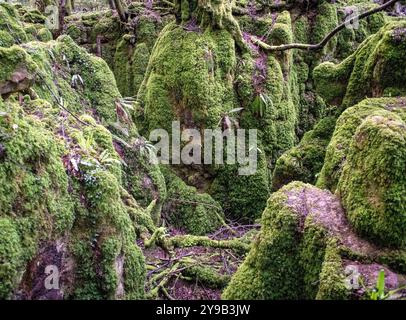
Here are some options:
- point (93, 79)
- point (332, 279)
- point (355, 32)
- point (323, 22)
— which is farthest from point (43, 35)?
point (332, 279)

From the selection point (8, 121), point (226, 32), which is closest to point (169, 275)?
point (8, 121)

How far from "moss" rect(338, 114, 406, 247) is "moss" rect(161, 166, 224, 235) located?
173 inches

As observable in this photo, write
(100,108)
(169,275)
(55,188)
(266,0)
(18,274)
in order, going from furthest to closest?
(266,0) → (100,108) → (169,275) → (55,188) → (18,274)

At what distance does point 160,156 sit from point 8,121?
16.9 feet

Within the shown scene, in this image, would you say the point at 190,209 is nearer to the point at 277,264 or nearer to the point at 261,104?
the point at 261,104

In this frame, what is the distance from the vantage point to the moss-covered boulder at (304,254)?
3.11 metres

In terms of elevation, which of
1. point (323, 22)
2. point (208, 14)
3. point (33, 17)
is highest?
point (33, 17)

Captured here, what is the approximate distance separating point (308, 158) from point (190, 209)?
2.60m

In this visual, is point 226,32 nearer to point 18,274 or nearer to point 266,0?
point 266,0

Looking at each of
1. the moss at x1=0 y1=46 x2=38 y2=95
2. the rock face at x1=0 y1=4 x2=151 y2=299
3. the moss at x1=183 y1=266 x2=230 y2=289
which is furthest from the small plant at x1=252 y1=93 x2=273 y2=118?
the moss at x1=0 y1=46 x2=38 y2=95

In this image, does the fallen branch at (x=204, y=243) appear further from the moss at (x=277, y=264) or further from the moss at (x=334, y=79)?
the moss at (x=334, y=79)

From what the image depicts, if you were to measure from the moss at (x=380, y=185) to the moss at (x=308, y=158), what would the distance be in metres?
2.88

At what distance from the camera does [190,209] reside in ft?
25.4

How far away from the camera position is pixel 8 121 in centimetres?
327
